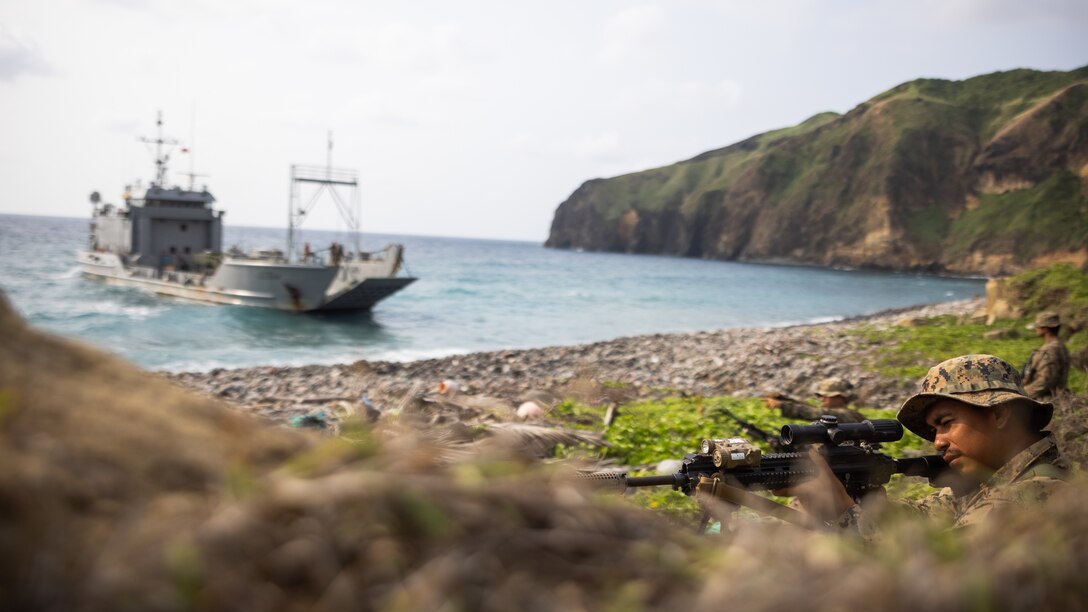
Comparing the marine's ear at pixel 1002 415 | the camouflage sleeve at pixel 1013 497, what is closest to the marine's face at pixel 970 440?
the marine's ear at pixel 1002 415

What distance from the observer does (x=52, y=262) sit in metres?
49.5

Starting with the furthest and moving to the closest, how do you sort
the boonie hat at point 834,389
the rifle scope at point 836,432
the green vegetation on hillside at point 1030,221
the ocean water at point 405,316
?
the green vegetation on hillside at point 1030,221, the ocean water at point 405,316, the boonie hat at point 834,389, the rifle scope at point 836,432

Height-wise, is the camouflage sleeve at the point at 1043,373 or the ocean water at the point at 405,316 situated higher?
the camouflage sleeve at the point at 1043,373

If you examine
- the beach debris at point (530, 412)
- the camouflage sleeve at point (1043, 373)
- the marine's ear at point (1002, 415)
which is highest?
the marine's ear at point (1002, 415)

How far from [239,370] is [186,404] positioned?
17586mm

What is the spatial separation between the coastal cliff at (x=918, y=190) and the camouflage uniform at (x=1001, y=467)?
82.4 meters

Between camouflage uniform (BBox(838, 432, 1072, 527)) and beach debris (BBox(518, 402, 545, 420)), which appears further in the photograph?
beach debris (BBox(518, 402, 545, 420))

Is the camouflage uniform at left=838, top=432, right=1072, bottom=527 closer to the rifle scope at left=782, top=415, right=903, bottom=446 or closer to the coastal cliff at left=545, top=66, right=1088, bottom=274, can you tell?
the rifle scope at left=782, top=415, right=903, bottom=446

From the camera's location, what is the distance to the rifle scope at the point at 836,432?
336 cm

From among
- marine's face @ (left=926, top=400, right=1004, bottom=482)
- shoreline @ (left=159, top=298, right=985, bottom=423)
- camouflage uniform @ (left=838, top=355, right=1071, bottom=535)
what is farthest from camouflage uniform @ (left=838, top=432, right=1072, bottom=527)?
shoreline @ (left=159, top=298, right=985, bottom=423)

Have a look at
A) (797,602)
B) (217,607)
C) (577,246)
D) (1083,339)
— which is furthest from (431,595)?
(577,246)

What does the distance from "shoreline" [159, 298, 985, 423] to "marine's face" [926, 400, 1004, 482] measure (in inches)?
240

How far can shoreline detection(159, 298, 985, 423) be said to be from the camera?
11023 mm

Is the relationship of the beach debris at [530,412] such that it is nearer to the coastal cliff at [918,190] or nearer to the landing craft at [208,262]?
the landing craft at [208,262]
